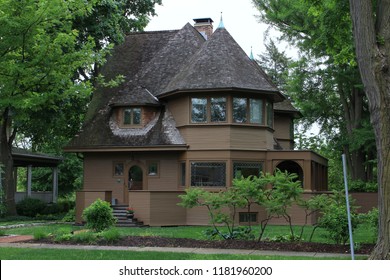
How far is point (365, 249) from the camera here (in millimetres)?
11828

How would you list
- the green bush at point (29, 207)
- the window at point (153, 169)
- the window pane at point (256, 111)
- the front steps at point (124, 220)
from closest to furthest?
1. the front steps at point (124, 220)
2. the window pane at point (256, 111)
3. the window at point (153, 169)
4. the green bush at point (29, 207)

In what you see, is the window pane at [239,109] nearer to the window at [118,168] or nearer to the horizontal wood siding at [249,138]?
the horizontal wood siding at [249,138]

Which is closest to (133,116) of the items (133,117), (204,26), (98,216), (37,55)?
(133,117)

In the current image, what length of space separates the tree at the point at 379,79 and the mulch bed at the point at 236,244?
2.35 metres

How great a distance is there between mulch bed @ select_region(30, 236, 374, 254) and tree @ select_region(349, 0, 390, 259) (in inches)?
92.7

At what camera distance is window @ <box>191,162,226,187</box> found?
22.2m

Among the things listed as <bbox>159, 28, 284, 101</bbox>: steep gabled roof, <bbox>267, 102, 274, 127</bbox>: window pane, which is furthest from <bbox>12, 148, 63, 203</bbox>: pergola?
<bbox>267, 102, 274, 127</bbox>: window pane

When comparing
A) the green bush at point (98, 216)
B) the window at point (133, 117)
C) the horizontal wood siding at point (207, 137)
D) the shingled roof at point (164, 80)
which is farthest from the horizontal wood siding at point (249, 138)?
the green bush at point (98, 216)

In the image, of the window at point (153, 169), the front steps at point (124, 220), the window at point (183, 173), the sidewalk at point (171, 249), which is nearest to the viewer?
the sidewalk at point (171, 249)

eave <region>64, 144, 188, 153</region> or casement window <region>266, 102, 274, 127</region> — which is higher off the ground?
casement window <region>266, 102, 274, 127</region>

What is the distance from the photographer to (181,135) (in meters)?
23.0

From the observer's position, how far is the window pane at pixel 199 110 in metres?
22.4

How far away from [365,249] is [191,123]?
39.2 feet

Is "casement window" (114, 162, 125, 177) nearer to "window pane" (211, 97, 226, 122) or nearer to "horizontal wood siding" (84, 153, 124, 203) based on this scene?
"horizontal wood siding" (84, 153, 124, 203)
